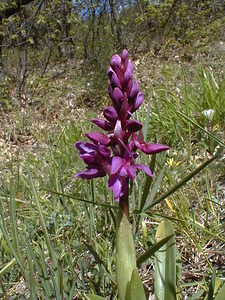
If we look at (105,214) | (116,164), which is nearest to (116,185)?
(116,164)

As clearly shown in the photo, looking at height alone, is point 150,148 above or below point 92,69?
below

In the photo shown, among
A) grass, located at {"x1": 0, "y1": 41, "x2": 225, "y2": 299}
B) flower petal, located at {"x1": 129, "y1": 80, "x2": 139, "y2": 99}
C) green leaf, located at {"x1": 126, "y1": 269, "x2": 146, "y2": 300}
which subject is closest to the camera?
green leaf, located at {"x1": 126, "y1": 269, "x2": 146, "y2": 300}

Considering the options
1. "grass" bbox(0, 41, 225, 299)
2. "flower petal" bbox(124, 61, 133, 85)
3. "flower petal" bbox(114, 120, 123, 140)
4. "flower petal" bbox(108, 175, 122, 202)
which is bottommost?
"grass" bbox(0, 41, 225, 299)

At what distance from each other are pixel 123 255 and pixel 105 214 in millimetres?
539

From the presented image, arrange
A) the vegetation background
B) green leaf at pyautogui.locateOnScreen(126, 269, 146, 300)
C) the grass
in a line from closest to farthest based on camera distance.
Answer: green leaf at pyautogui.locateOnScreen(126, 269, 146, 300), the grass, the vegetation background

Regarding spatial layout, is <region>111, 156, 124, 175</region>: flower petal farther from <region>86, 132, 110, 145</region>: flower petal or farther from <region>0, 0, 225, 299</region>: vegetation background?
<region>0, 0, 225, 299</region>: vegetation background

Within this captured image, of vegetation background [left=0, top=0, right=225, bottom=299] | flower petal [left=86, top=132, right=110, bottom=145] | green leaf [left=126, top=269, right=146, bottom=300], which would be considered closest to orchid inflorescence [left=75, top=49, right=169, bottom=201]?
flower petal [left=86, top=132, right=110, bottom=145]

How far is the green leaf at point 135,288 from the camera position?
59 cm

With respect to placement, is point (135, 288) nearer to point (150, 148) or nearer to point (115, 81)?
point (150, 148)

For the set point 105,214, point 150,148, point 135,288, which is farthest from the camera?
point 105,214

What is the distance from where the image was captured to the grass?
0.79 metres

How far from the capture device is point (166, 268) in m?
0.74

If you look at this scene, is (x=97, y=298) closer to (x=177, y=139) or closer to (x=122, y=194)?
(x=122, y=194)

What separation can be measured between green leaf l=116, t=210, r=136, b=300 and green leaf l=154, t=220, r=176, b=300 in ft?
0.39
